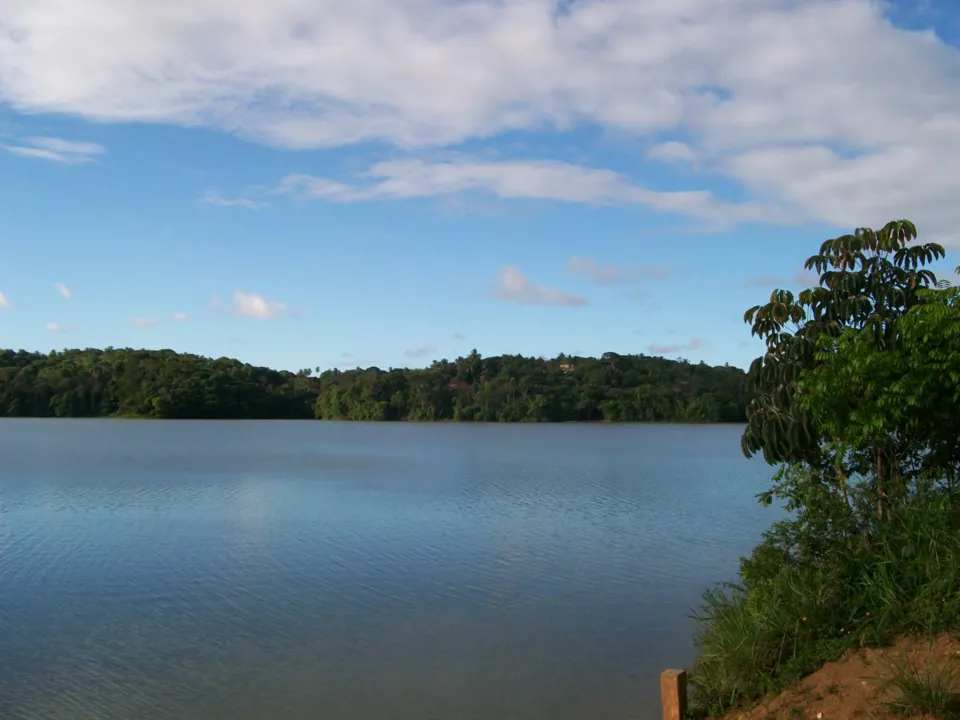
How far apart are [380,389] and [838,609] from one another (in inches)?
5390

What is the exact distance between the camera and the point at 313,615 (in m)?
14.6

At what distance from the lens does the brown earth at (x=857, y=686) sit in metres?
6.94

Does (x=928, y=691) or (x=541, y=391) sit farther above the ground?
(x=541, y=391)

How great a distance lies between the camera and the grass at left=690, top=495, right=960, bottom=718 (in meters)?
7.93

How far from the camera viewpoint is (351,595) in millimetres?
16094

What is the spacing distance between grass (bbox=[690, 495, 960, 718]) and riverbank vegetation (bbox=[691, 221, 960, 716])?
0.6 inches

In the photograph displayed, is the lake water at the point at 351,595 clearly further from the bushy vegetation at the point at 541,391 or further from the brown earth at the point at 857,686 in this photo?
the bushy vegetation at the point at 541,391

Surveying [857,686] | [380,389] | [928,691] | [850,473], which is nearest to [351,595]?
[850,473]

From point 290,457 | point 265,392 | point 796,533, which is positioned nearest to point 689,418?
point 265,392

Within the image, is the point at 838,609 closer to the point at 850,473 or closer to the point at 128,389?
the point at 850,473

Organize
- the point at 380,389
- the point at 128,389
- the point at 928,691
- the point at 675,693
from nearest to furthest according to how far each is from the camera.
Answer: the point at 928,691, the point at 675,693, the point at 128,389, the point at 380,389

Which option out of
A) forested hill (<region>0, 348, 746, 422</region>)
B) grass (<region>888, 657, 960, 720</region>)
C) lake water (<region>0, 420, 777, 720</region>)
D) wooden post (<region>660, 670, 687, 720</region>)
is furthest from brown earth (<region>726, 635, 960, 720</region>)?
forested hill (<region>0, 348, 746, 422</region>)

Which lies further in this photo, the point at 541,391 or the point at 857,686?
the point at 541,391

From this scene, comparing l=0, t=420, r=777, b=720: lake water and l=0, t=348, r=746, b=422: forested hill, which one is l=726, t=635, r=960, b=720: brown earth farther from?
l=0, t=348, r=746, b=422: forested hill
